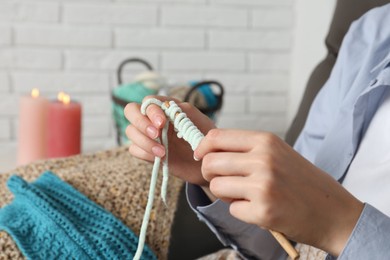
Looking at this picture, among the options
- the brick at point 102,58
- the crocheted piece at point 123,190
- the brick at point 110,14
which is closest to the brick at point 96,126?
the brick at point 102,58

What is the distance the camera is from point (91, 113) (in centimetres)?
178

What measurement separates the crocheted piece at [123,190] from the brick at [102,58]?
730mm

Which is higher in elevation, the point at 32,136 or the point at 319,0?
the point at 319,0

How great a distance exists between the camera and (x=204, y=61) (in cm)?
182

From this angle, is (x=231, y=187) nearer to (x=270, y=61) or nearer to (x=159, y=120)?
(x=159, y=120)

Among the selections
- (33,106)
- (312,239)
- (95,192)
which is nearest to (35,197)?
(95,192)

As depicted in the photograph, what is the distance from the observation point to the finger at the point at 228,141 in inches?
23.5

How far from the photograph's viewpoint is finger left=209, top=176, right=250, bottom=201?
58 centimetres

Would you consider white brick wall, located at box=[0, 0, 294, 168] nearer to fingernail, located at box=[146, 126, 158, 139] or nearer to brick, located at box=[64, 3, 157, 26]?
brick, located at box=[64, 3, 157, 26]

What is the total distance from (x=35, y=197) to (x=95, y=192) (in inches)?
3.5

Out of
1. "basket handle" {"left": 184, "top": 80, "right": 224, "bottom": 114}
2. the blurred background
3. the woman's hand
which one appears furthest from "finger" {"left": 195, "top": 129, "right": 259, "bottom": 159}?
the blurred background

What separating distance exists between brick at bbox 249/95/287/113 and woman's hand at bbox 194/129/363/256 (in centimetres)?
125

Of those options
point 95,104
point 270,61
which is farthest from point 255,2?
point 95,104

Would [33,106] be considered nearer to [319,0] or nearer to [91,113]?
[91,113]
